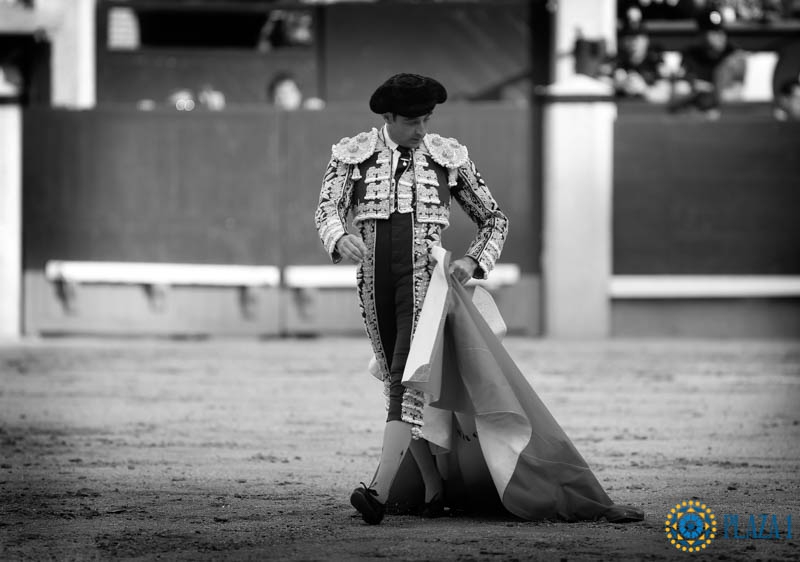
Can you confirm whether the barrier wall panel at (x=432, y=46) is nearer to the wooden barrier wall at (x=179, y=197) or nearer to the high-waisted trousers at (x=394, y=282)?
the wooden barrier wall at (x=179, y=197)

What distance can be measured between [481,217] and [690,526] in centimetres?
113

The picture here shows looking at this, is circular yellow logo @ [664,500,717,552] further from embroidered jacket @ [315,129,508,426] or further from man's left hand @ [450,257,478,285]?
man's left hand @ [450,257,478,285]

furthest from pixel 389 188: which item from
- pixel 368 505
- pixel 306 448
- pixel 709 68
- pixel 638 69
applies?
pixel 709 68

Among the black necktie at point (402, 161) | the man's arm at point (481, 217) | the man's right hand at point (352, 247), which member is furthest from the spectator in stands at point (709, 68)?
the man's right hand at point (352, 247)

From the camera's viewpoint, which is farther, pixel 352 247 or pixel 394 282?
pixel 394 282

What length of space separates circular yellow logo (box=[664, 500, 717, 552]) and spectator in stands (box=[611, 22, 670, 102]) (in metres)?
7.82

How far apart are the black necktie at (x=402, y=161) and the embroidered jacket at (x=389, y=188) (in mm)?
15

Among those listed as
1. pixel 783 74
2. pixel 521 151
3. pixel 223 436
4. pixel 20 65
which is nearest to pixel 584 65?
pixel 521 151

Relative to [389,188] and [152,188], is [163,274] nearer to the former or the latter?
[152,188]

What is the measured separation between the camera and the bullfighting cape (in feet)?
14.0

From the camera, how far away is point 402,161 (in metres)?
4.47

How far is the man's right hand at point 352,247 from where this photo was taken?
4297 mm

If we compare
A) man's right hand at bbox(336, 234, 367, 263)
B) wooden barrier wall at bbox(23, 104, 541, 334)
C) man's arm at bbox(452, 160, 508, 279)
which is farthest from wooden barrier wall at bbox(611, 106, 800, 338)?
man's right hand at bbox(336, 234, 367, 263)

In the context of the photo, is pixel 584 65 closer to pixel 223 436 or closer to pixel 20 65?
pixel 20 65
